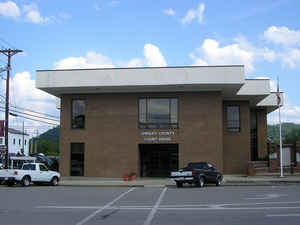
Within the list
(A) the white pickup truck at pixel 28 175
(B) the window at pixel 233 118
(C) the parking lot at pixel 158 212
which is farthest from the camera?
(B) the window at pixel 233 118

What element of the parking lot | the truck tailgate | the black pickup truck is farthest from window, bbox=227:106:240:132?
the parking lot

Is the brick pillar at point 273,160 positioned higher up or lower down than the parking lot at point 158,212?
higher up

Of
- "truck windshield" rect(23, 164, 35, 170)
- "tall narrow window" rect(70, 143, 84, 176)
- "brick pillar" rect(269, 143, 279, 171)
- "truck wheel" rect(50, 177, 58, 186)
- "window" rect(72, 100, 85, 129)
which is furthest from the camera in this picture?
"window" rect(72, 100, 85, 129)

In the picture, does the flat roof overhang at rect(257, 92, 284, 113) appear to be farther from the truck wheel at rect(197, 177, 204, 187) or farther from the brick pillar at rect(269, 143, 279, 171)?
the truck wheel at rect(197, 177, 204, 187)

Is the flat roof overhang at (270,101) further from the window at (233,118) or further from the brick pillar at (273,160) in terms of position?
the brick pillar at (273,160)

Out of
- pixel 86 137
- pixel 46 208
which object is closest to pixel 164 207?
pixel 46 208

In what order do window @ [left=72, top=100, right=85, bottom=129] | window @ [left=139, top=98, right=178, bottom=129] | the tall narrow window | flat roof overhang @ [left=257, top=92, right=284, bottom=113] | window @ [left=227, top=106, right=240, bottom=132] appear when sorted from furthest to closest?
flat roof overhang @ [left=257, top=92, right=284, bottom=113] < window @ [left=227, top=106, right=240, bottom=132] < window @ [left=72, top=100, right=85, bottom=129] < the tall narrow window < window @ [left=139, top=98, right=178, bottom=129]

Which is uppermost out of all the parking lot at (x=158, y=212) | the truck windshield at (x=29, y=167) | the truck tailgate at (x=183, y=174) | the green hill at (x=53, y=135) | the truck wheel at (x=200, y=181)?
the green hill at (x=53, y=135)

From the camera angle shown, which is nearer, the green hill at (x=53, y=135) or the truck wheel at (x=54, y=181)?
the truck wheel at (x=54, y=181)

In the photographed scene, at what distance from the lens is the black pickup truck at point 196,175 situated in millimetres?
24703

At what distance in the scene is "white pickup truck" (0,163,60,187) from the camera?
2677cm

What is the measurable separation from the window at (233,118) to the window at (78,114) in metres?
14.1

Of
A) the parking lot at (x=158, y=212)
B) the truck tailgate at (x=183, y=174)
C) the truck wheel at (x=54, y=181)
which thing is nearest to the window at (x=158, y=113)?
the truck wheel at (x=54, y=181)

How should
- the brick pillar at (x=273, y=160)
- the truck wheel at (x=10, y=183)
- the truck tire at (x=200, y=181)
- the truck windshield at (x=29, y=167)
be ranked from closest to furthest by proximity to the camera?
the truck tire at (x=200, y=181) → the truck wheel at (x=10, y=183) → the truck windshield at (x=29, y=167) → the brick pillar at (x=273, y=160)
